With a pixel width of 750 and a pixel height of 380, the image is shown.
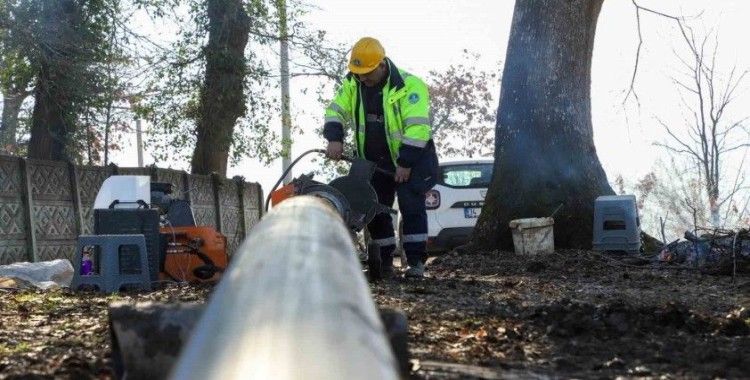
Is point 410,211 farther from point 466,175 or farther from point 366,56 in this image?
point 466,175

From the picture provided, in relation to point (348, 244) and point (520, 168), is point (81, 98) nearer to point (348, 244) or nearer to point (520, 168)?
point (520, 168)

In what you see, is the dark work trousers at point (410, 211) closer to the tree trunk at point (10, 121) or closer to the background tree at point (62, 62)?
the background tree at point (62, 62)

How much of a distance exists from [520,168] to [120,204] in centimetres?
541

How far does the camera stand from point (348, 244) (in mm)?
3062

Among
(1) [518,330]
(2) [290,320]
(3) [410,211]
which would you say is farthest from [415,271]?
(2) [290,320]

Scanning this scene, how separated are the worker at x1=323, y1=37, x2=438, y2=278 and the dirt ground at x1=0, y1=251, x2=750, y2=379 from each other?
0.79 metres

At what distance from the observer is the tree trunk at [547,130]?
13.6 m

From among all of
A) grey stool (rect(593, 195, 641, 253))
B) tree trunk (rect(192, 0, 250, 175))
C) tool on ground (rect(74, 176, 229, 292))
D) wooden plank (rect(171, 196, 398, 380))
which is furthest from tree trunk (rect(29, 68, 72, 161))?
wooden plank (rect(171, 196, 398, 380))

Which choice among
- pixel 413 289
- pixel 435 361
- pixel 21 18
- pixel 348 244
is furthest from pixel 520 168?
pixel 348 244

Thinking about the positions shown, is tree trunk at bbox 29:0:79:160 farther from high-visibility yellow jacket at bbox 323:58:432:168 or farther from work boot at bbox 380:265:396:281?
work boot at bbox 380:265:396:281

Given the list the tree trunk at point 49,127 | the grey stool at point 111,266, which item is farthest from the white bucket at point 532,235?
the tree trunk at point 49,127

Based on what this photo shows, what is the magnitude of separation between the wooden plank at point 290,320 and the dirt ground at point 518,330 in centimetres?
94

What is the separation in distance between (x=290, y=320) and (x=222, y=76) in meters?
20.7

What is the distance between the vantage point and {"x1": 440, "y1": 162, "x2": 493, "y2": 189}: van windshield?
16641 mm
